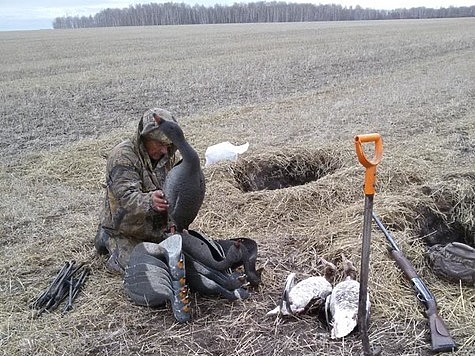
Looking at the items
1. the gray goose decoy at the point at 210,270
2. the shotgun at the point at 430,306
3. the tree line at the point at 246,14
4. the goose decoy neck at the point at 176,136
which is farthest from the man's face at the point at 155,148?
the tree line at the point at 246,14

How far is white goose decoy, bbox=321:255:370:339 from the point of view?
9.97 ft

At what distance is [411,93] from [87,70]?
1270 centimetres

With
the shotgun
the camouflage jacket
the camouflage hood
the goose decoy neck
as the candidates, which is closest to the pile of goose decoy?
the camouflage jacket

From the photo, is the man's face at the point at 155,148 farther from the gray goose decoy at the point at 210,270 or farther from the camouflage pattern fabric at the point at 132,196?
the gray goose decoy at the point at 210,270

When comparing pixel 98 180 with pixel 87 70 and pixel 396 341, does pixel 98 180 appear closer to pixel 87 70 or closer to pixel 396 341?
pixel 396 341

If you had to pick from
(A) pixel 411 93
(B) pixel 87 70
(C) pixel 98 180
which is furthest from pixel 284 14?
(C) pixel 98 180

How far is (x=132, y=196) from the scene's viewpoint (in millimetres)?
3541

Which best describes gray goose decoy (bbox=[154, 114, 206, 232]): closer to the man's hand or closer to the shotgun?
the man's hand

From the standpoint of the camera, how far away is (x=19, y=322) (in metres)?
3.43

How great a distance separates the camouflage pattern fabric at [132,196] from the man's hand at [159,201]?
0.10 metres

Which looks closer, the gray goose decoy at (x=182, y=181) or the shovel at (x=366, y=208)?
the shovel at (x=366, y=208)

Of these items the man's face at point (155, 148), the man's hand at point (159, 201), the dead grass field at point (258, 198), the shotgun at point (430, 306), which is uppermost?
the man's face at point (155, 148)

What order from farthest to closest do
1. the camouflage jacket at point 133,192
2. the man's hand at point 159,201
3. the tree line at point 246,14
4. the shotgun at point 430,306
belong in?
1. the tree line at point 246,14
2. the camouflage jacket at point 133,192
3. the man's hand at point 159,201
4. the shotgun at point 430,306

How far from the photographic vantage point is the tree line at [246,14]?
3413 inches
